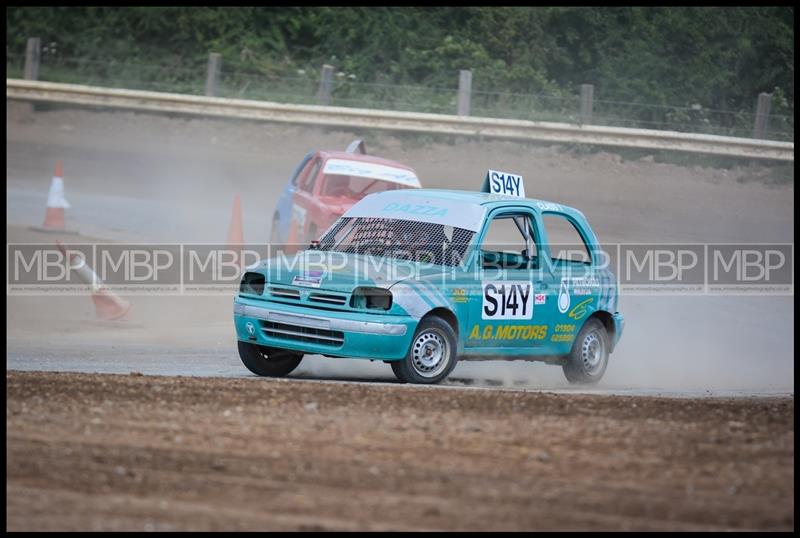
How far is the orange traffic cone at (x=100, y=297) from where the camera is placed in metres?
14.0

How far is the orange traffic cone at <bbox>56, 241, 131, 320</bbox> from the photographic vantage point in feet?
46.0

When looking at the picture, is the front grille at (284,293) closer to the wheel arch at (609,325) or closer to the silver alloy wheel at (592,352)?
the silver alloy wheel at (592,352)

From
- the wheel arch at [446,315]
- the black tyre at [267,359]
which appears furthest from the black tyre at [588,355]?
the black tyre at [267,359]

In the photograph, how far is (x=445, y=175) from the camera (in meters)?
25.3

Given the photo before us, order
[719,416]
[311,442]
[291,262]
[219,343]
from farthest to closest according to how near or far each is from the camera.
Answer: [219,343]
[291,262]
[719,416]
[311,442]

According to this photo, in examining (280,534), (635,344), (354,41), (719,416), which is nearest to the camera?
(280,534)

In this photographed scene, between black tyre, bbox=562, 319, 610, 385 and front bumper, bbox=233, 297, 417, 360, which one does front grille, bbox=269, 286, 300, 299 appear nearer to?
front bumper, bbox=233, 297, 417, 360

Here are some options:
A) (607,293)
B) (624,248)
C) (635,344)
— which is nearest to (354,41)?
(624,248)

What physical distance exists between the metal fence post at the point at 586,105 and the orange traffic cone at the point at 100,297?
14850 millimetres

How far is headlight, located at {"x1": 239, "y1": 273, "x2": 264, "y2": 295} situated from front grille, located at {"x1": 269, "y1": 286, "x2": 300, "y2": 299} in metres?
0.14

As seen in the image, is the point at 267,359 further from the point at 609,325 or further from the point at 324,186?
the point at 324,186

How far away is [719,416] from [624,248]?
514 inches

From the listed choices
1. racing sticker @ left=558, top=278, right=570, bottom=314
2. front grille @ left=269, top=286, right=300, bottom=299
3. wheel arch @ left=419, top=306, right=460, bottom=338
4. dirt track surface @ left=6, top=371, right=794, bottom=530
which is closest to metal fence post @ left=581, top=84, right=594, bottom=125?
racing sticker @ left=558, top=278, right=570, bottom=314

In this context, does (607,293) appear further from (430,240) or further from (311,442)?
(311,442)
